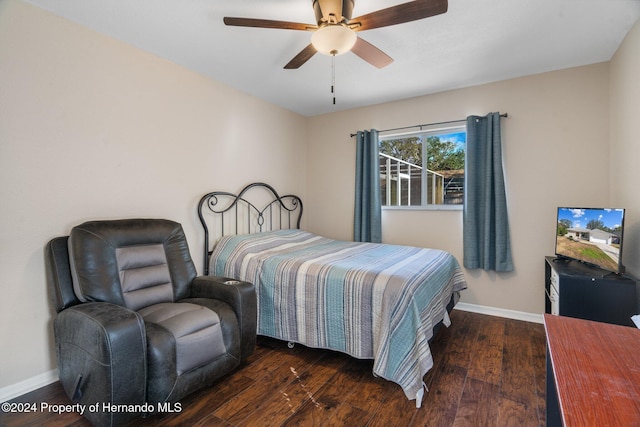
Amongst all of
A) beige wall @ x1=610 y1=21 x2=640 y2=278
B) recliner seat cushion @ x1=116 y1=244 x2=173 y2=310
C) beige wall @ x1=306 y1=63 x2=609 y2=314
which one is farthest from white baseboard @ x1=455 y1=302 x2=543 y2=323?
recliner seat cushion @ x1=116 y1=244 x2=173 y2=310

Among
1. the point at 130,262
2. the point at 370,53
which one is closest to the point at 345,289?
the point at 130,262

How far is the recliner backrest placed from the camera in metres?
1.90

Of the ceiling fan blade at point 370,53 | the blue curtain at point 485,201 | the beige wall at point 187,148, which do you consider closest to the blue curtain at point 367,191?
the beige wall at point 187,148

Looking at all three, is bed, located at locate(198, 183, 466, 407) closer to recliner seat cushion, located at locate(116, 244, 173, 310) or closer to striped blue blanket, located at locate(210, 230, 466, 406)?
striped blue blanket, located at locate(210, 230, 466, 406)

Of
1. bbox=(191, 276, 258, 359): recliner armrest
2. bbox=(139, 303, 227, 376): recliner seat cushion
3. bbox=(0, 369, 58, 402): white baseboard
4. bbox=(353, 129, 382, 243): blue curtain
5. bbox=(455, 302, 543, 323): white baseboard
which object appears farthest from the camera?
bbox=(353, 129, 382, 243): blue curtain

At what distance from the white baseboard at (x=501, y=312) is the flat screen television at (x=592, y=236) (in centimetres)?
84

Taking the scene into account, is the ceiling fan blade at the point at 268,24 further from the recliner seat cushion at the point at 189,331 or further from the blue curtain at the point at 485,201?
the blue curtain at the point at 485,201

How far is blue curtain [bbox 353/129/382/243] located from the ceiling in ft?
2.45

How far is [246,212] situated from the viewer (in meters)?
3.61

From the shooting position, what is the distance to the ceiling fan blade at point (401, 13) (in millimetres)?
1547

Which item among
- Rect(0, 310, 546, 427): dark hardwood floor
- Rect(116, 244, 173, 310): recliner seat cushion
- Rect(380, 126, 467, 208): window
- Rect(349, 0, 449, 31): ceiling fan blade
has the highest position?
Rect(349, 0, 449, 31): ceiling fan blade

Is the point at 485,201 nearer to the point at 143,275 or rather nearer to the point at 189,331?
the point at 189,331

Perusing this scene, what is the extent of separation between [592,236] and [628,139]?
83 centimetres

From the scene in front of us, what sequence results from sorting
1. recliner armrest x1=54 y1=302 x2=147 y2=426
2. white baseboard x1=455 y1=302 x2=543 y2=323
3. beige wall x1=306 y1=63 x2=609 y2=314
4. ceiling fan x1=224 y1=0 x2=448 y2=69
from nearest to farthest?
recliner armrest x1=54 y1=302 x2=147 y2=426 → ceiling fan x1=224 y1=0 x2=448 y2=69 → beige wall x1=306 y1=63 x2=609 y2=314 → white baseboard x1=455 y1=302 x2=543 y2=323
